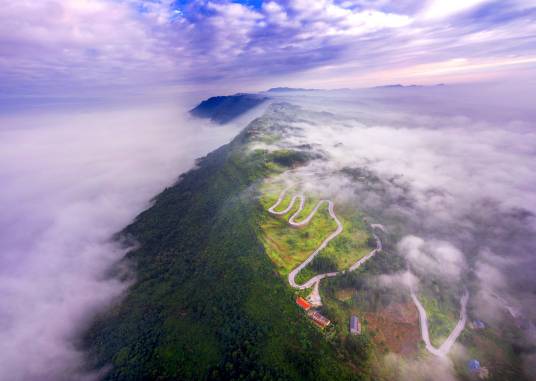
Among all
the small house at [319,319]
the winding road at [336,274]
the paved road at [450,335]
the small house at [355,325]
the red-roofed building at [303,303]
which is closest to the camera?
the paved road at [450,335]

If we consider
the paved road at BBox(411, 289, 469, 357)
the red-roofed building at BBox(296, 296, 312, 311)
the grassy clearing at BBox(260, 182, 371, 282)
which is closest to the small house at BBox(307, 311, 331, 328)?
the red-roofed building at BBox(296, 296, 312, 311)

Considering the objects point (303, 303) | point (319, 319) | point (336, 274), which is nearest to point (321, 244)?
point (336, 274)

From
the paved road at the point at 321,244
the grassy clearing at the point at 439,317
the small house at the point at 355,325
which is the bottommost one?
the grassy clearing at the point at 439,317

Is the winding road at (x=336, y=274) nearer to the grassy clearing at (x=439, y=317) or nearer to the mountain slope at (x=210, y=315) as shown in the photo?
the grassy clearing at (x=439, y=317)

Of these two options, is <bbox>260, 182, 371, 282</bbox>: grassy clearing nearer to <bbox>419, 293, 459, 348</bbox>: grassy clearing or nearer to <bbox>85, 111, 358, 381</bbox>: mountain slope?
<bbox>85, 111, 358, 381</bbox>: mountain slope

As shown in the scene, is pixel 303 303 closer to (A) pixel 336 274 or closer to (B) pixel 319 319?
(B) pixel 319 319

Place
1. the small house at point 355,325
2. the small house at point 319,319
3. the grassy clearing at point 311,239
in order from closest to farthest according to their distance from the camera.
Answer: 1. the small house at point 355,325
2. the small house at point 319,319
3. the grassy clearing at point 311,239

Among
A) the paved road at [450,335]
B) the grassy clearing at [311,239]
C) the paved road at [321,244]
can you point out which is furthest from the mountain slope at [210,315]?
the paved road at [450,335]
